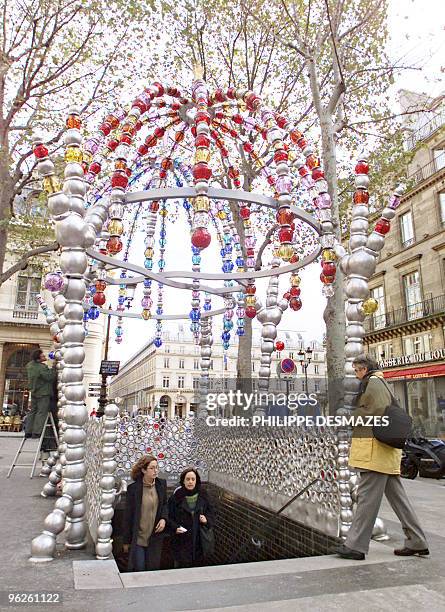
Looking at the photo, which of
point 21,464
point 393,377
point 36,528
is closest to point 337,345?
point 36,528

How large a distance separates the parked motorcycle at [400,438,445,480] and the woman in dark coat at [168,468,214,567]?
339 inches

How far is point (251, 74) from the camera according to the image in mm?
13414

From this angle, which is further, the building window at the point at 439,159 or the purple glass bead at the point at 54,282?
the building window at the point at 439,159

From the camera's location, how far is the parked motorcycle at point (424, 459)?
1198cm

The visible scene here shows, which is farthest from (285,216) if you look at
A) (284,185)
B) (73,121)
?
(73,121)

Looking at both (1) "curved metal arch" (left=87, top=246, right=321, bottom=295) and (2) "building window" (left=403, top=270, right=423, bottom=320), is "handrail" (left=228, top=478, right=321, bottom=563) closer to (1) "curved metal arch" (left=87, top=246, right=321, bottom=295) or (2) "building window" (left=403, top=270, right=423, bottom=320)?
(1) "curved metal arch" (left=87, top=246, right=321, bottom=295)

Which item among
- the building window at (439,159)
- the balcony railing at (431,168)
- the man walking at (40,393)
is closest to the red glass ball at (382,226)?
the man walking at (40,393)

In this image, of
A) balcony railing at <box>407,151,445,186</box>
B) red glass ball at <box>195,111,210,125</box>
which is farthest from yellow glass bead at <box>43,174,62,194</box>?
balcony railing at <box>407,151,445,186</box>

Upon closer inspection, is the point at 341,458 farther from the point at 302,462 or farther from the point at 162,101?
the point at 162,101

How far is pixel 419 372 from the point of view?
963 inches

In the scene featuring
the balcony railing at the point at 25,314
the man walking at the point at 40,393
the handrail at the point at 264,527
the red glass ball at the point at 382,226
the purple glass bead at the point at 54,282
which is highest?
the balcony railing at the point at 25,314

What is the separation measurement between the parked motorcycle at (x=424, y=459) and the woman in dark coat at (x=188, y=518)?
860 cm

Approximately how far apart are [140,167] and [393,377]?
74.4 ft

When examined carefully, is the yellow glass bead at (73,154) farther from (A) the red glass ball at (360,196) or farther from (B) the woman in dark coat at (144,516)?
(B) the woman in dark coat at (144,516)
